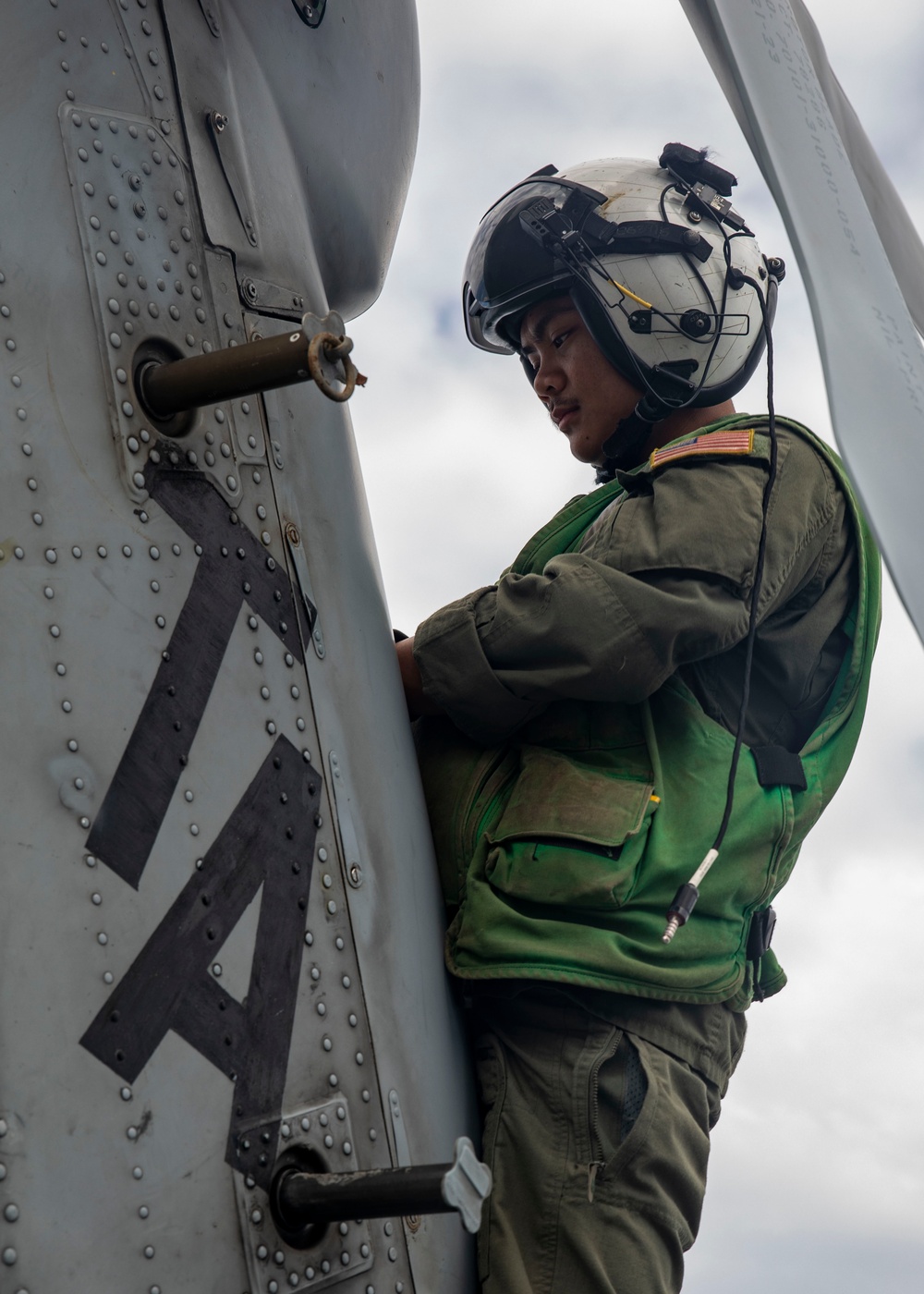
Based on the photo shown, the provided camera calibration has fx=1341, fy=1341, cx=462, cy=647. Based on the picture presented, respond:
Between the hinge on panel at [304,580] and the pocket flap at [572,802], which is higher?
the hinge on panel at [304,580]

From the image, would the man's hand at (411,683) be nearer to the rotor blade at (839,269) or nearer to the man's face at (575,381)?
the man's face at (575,381)

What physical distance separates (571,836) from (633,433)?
1020 millimetres

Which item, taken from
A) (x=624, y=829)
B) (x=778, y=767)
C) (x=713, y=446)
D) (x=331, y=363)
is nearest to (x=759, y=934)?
(x=778, y=767)

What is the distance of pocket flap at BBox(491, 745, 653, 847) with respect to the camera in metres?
2.27

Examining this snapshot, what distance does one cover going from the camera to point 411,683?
2.59 m

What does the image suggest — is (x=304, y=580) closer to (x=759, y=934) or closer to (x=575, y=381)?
(x=575, y=381)

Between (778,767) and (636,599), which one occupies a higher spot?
(636,599)

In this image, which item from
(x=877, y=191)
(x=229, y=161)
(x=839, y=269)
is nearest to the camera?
(x=839, y=269)

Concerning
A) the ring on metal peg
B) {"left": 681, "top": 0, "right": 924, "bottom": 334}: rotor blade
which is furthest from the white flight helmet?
the ring on metal peg

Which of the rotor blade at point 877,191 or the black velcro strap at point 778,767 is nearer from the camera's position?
the black velcro strap at point 778,767

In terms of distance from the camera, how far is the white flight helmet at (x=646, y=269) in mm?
2811

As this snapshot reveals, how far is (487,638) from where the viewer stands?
2395 millimetres

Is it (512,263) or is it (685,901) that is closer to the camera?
(685,901)

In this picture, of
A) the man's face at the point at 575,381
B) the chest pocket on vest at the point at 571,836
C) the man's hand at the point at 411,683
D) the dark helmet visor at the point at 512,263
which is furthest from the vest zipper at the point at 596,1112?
the dark helmet visor at the point at 512,263
